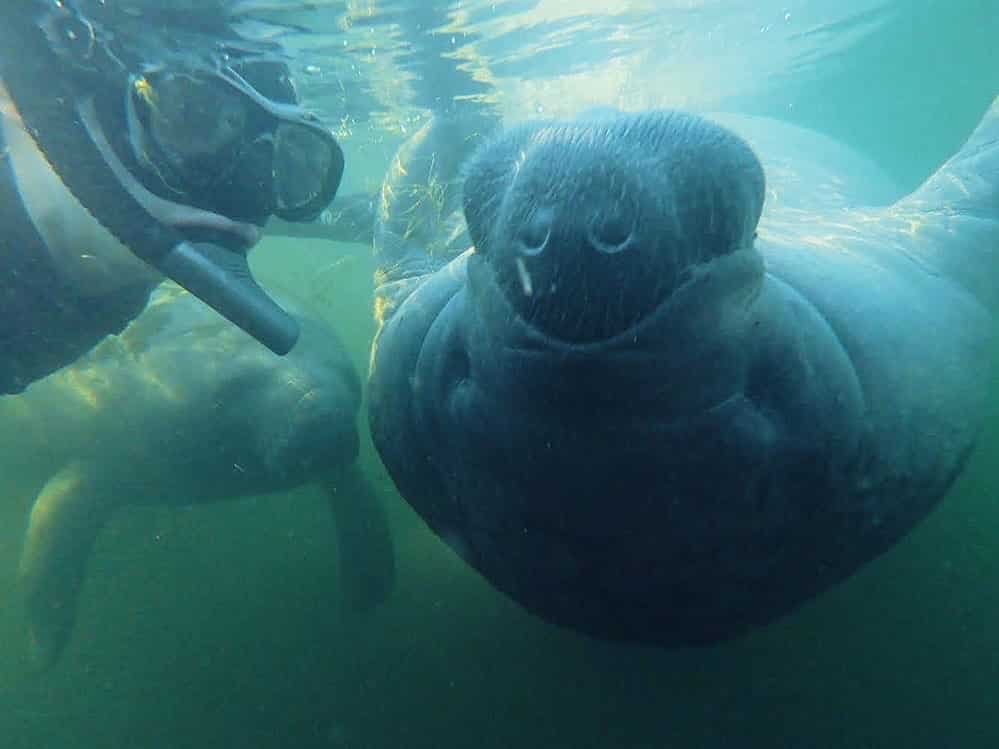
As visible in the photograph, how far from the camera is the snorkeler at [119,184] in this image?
11.7 ft

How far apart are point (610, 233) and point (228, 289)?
280 centimetres

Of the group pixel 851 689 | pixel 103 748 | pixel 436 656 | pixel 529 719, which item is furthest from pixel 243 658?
pixel 851 689

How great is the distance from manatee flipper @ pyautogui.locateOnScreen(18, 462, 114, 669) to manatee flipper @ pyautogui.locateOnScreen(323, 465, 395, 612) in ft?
8.18

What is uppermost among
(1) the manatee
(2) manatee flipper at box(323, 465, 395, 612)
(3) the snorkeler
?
(3) the snorkeler

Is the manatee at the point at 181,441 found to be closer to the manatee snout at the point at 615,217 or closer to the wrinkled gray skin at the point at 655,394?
the wrinkled gray skin at the point at 655,394

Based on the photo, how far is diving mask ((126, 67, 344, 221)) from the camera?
4.20 m

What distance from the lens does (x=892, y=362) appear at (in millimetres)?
2404

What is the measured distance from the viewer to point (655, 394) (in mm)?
1689

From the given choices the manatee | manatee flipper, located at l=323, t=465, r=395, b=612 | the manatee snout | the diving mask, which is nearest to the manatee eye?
the manatee snout

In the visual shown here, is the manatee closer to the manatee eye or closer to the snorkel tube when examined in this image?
the snorkel tube

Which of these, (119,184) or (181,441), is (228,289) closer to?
(119,184)

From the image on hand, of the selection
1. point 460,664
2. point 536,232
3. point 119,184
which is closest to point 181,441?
point 460,664

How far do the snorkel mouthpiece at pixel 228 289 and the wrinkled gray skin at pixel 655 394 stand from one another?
123cm

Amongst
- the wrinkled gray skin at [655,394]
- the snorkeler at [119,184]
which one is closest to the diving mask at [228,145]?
the snorkeler at [119,184]
